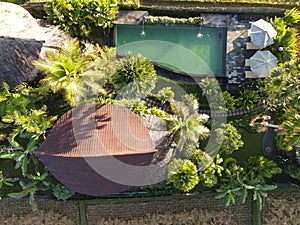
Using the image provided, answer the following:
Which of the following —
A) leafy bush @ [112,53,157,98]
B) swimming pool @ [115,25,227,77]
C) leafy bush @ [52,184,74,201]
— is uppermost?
swimming pool @ [115,25,227,77]

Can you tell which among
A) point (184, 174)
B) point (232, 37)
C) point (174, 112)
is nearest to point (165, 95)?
point (174, 112)

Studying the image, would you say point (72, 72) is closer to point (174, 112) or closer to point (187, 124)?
point (174, 112)

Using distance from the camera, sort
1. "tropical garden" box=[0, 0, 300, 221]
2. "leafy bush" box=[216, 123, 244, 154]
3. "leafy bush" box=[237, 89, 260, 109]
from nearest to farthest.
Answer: "tropical garden" box=[0, 0, 300, 221] → "leafy bush" box=[216, 123, 244, 154] → "leafy bush" box=[237, 89, 260, 109]

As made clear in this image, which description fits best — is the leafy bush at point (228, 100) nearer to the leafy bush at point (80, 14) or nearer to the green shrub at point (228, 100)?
the green shrub at point (228, 100)

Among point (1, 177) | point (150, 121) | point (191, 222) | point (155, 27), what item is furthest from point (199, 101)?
point (1, 177)

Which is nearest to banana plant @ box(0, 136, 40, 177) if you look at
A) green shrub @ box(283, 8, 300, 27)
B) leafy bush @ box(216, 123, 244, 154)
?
leafy bush @ box(216, 123, 244, 154)

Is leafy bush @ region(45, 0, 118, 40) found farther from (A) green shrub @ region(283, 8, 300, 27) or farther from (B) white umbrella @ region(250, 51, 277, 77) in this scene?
(A) green shrub @ region(283, 8, 300, 27)

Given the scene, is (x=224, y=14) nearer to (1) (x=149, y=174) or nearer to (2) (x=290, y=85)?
(2) (x=290, y=85)
